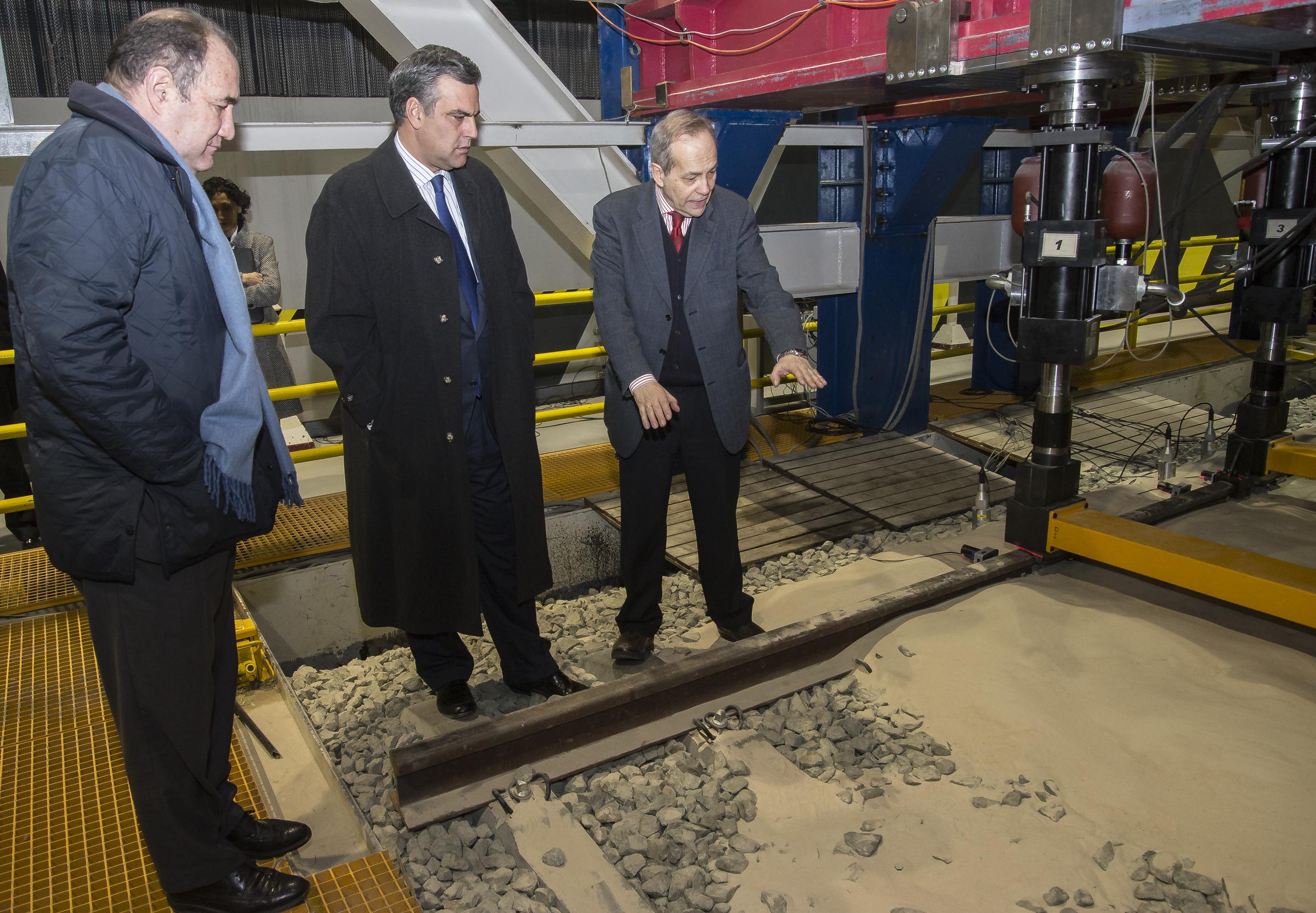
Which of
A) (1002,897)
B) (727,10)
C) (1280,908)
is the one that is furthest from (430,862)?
(727,10)

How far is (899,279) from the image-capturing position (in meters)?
6.21

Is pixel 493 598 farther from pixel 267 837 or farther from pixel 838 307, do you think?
pixel 838 307

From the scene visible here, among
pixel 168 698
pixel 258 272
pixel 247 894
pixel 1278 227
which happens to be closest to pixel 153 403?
pixel 168 698

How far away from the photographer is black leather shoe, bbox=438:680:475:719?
3.21 m

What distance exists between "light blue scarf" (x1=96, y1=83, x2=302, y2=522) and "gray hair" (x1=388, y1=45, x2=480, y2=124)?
81 cm

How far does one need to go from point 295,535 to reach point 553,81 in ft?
8.28

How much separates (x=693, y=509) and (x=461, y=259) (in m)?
1.25

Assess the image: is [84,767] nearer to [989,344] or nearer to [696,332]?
[696,332]

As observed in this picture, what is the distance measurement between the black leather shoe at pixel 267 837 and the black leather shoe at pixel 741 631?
1.75 m

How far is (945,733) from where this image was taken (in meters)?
2.97

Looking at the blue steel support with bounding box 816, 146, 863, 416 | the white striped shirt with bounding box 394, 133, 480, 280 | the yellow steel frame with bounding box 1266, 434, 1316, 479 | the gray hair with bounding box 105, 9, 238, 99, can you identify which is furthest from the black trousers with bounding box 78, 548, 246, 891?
the yellow steel frame with bounding box 1266, 434, 1316, 479

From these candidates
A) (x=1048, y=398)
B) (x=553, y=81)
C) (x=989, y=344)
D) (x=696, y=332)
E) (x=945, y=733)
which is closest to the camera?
(x=945, y=733)

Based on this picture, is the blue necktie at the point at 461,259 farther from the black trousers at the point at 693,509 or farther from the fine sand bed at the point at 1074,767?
the fine sand bed at the point at 1074,767

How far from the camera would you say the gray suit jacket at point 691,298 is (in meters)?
3.18
